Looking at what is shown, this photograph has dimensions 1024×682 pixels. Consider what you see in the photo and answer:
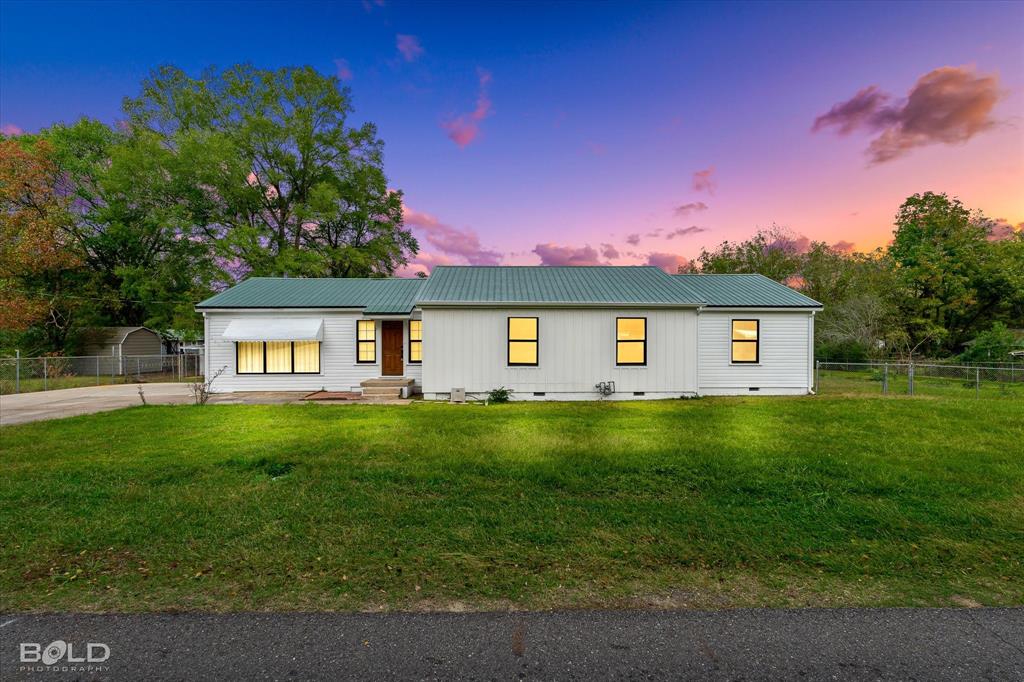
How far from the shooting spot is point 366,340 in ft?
51.8

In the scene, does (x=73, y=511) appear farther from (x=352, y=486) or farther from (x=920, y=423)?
(x=920, y=423)

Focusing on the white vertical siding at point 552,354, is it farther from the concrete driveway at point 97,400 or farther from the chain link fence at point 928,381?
the chain link fence at point 928,381

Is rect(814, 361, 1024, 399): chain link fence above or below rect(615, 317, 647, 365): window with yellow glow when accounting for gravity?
below

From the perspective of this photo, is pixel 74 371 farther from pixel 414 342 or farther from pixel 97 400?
pixel 414 342

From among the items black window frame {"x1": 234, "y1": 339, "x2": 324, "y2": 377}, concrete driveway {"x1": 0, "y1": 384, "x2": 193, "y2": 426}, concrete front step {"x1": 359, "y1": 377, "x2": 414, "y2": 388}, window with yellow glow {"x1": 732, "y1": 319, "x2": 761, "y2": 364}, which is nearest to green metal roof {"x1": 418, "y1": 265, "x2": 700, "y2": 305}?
window with yellow glow {"x1": 732, "y1": 319, "x2": 761, "y2": 364}

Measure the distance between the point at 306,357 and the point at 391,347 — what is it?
10.0ft

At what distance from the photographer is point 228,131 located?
27125 mm

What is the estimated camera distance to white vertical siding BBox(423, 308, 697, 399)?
13.2 metres

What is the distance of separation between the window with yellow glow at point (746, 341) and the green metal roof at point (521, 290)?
2.20ft

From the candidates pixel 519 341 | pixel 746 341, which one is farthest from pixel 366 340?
pixel 746 341

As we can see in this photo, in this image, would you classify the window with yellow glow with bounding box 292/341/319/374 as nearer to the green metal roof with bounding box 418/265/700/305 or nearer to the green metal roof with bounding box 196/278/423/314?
the green metal roof with bounding box 196/278/423/314

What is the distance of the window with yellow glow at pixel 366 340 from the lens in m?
15.7

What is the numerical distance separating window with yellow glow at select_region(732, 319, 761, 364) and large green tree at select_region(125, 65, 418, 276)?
22.1m

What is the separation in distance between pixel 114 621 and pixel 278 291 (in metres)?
15.8
